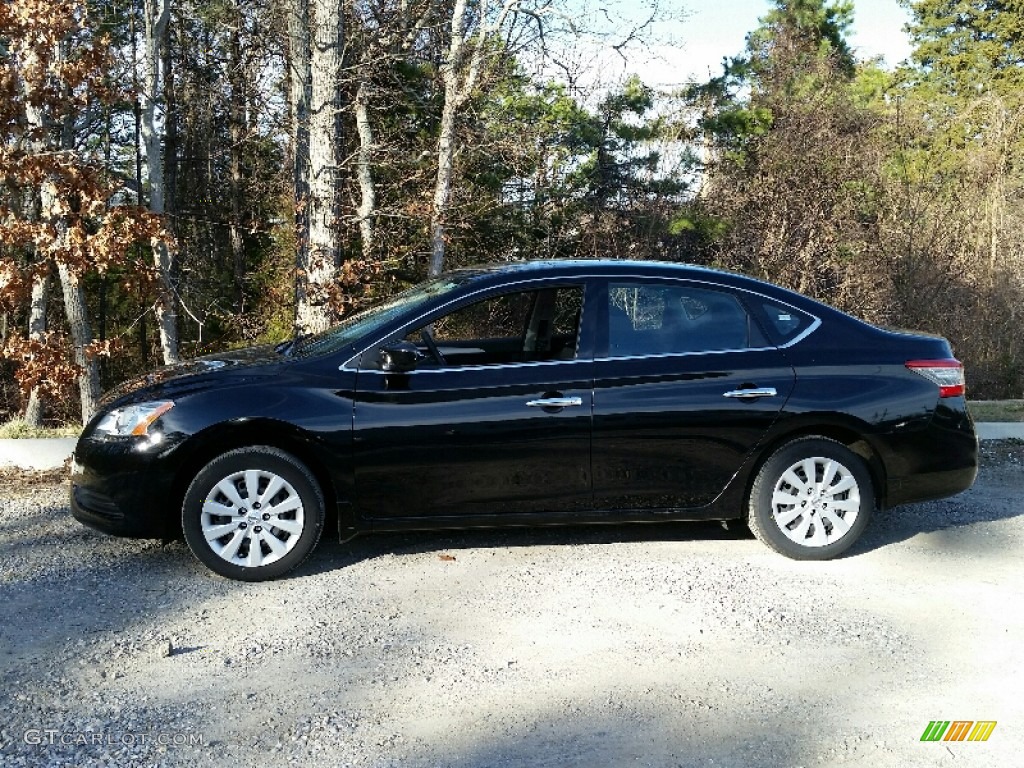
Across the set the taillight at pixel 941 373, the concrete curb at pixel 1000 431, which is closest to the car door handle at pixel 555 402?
the taillight at pixel 941 373

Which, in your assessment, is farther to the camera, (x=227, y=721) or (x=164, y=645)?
(x=164, y=645)

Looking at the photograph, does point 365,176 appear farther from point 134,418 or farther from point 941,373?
point 941,373

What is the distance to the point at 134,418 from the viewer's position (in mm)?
5355

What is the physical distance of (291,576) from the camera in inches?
214

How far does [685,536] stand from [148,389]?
3.37 metres

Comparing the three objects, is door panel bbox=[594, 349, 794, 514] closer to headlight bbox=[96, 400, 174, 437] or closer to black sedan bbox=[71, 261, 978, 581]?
black sedan bbox=[71, 261, 978, 581]

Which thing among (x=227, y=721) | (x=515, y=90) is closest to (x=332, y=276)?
(x=515, y=90)

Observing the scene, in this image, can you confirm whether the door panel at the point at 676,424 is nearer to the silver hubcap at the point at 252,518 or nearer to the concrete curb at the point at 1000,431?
the silver hubcap at the point at 252,518

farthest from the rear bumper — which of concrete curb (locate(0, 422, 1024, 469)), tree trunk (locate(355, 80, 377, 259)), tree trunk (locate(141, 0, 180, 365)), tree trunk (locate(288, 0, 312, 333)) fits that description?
tree trunk (locate(355, 80, 377, 259))

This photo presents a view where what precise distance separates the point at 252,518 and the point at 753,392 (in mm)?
2919

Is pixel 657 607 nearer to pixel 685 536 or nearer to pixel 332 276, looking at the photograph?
pixel 685 536

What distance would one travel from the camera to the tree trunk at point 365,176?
528 inches

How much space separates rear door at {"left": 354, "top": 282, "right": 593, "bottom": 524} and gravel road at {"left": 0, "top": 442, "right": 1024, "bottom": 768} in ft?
1.33

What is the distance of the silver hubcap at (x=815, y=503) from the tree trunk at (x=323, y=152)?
683 centimetres
